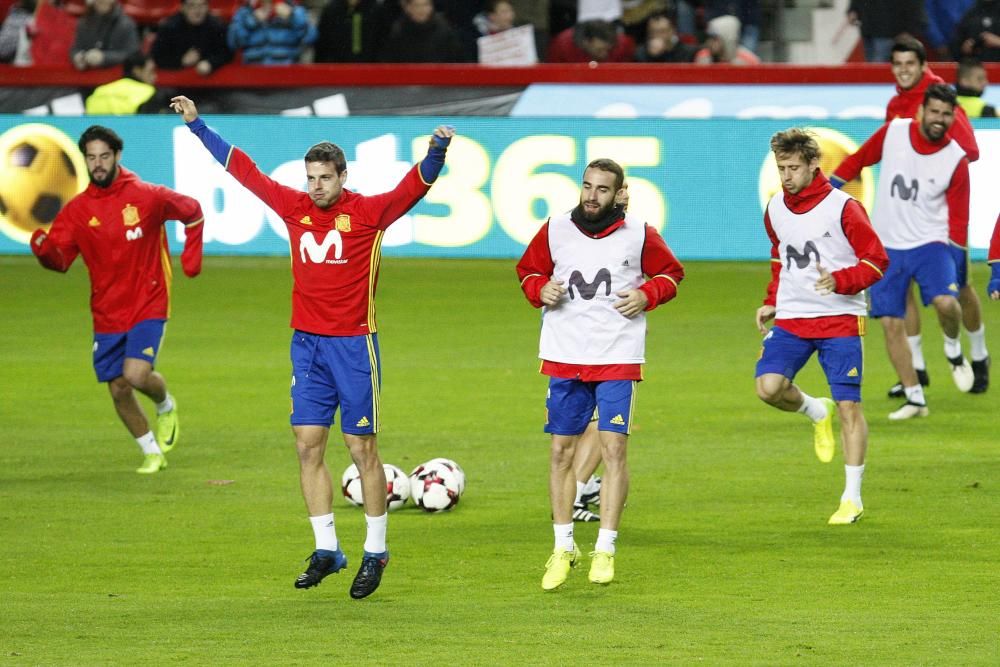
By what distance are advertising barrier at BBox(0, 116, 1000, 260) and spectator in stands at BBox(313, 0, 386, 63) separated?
9.01ft

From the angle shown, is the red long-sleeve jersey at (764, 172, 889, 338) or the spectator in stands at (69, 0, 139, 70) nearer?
the red long-sleeve jersey at (764, 172, 889, 338)

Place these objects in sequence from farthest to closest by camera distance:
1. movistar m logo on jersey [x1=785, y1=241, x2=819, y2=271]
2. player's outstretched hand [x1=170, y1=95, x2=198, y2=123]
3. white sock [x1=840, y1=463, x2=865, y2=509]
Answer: movistar m logo on jersey [x1=785, y1=241, x2=819, y2=271], white sock [x1=840, y1=463, x2=865, y2=509], player's outstretched hand [x1=170, y1=95, x2=198, y2=123]

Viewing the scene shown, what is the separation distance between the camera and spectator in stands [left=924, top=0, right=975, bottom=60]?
24.1 meters

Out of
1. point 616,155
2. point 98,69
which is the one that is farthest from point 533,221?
point 98,69

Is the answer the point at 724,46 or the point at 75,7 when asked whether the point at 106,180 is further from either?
the point at 75,7

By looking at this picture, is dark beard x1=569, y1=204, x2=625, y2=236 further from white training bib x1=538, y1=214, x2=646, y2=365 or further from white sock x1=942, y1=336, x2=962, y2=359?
white sock x1=942, y1=336, x2=962, y2=359

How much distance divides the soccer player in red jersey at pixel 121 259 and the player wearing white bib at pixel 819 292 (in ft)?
13.0

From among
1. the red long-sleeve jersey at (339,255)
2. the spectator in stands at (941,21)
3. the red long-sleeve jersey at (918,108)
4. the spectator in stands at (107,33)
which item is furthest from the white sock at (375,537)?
the spectator in stands at (941,21)

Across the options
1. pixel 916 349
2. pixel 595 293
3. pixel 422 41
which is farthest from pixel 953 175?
pixel 422 41

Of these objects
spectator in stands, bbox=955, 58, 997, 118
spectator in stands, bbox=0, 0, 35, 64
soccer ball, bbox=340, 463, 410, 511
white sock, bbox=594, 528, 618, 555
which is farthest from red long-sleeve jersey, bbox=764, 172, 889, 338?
spectator in stands, bbox=0, 0, 35, 64

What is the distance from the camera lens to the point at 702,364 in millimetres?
16062

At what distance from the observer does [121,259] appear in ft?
38.8

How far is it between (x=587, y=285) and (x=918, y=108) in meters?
5.98

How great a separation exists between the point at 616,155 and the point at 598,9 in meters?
4.36
